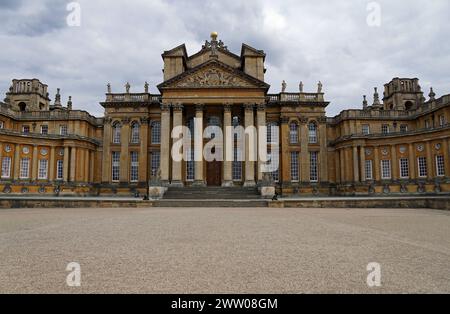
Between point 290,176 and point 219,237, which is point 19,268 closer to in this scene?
point 219,237

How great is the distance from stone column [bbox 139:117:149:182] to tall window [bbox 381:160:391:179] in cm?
2864

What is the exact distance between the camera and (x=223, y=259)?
5.95 m

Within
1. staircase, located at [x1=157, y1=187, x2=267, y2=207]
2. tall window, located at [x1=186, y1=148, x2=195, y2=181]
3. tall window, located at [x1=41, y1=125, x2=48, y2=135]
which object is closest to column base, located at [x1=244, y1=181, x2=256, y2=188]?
staircase, located at [x1=157, y1=187, x2=267, y2=207]

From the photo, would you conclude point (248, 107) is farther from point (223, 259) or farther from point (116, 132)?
point (223, 259)

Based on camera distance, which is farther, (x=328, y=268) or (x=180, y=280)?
(x=328, y=268)

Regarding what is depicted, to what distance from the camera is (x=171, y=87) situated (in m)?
32.5

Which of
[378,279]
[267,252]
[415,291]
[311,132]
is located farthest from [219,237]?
[311,132]

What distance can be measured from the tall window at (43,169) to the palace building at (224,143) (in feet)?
0.36

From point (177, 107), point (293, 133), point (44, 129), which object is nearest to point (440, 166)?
Answer: point (293, 133)

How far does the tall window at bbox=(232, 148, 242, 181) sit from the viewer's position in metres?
35.7

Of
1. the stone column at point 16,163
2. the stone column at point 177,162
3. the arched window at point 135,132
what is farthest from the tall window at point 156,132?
the stone column at point 16,163

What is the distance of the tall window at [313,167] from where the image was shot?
37531mm
